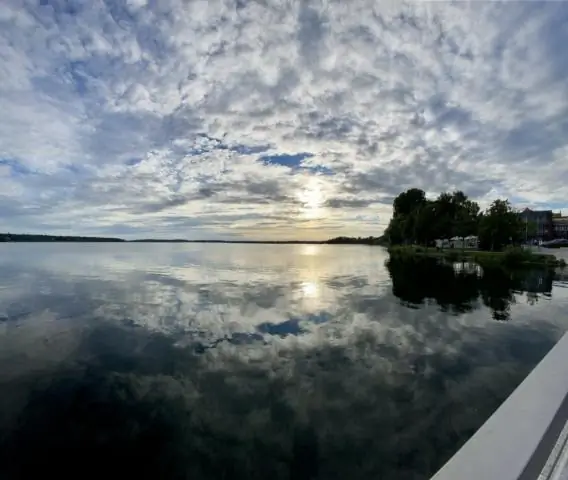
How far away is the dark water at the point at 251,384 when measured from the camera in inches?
241

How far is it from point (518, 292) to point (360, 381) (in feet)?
69.7

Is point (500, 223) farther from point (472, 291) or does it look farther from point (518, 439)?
point (518, 439)

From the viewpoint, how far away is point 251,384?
9.07 metres

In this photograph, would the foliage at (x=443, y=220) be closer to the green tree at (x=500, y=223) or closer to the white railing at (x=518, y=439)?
the green tree at (x=500, y=223)

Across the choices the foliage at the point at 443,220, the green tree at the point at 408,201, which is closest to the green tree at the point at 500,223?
the foliage at the point at 443,220

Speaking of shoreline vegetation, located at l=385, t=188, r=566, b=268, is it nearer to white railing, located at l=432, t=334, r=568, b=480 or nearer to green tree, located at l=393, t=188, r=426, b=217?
green tree, located at l=393, t=188, r=426, b=217

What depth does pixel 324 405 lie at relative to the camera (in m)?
7.97

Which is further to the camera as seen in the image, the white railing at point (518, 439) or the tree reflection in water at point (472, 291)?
the tree reflection in water at point (472, 291)

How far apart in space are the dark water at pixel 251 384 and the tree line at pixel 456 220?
144 ft

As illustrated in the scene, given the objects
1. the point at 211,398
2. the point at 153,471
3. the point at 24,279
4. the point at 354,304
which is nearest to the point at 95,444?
the point at 153,471

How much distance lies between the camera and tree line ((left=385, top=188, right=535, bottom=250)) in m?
58.1

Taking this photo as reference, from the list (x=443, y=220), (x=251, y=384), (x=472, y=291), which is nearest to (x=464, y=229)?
(x=443, y=220)

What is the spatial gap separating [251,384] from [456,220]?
78495 millimetres

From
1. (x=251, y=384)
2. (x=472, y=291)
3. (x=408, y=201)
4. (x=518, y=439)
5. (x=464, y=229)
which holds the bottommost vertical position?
(x=472, y=291)
